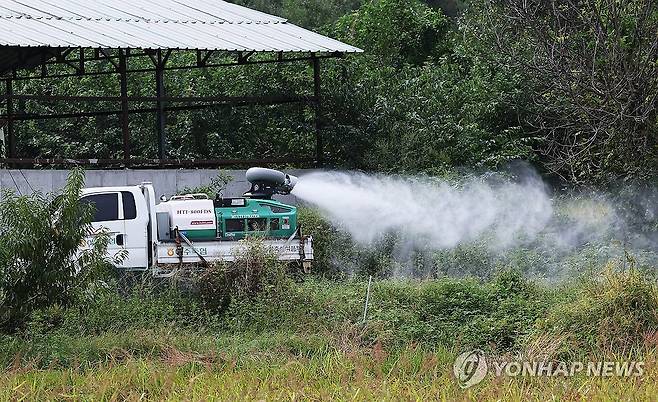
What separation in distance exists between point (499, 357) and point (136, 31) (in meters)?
12.7

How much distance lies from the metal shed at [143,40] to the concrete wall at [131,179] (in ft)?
1.30

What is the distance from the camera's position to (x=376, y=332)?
16.4 meters

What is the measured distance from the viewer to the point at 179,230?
61.8 feet

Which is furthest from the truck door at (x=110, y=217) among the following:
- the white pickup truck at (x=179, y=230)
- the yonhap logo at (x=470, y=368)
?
the yonhap logo at (x=470, y=368)

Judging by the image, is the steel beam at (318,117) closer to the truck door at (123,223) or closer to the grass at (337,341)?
the grass at (337,341)

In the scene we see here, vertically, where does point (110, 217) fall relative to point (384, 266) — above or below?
above

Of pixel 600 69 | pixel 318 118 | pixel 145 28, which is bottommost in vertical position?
pixel 318 118

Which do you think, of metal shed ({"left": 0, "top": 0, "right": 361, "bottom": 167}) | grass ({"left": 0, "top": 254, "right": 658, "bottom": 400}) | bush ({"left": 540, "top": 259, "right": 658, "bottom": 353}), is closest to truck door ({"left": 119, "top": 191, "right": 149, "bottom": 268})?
grass ({"left": 0, "top": 254, "right": 658, "bottom": 400})

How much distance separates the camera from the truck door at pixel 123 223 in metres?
18.8

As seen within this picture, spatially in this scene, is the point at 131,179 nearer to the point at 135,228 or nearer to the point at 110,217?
the point at 110,217

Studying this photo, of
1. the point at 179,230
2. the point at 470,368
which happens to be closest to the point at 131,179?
the point at 179,230

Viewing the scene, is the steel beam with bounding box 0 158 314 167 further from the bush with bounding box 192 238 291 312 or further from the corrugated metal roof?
the bush with bounding box 192 238 291 312

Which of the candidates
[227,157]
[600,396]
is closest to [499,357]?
[600,396]

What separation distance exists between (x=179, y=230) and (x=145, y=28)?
803 cm
